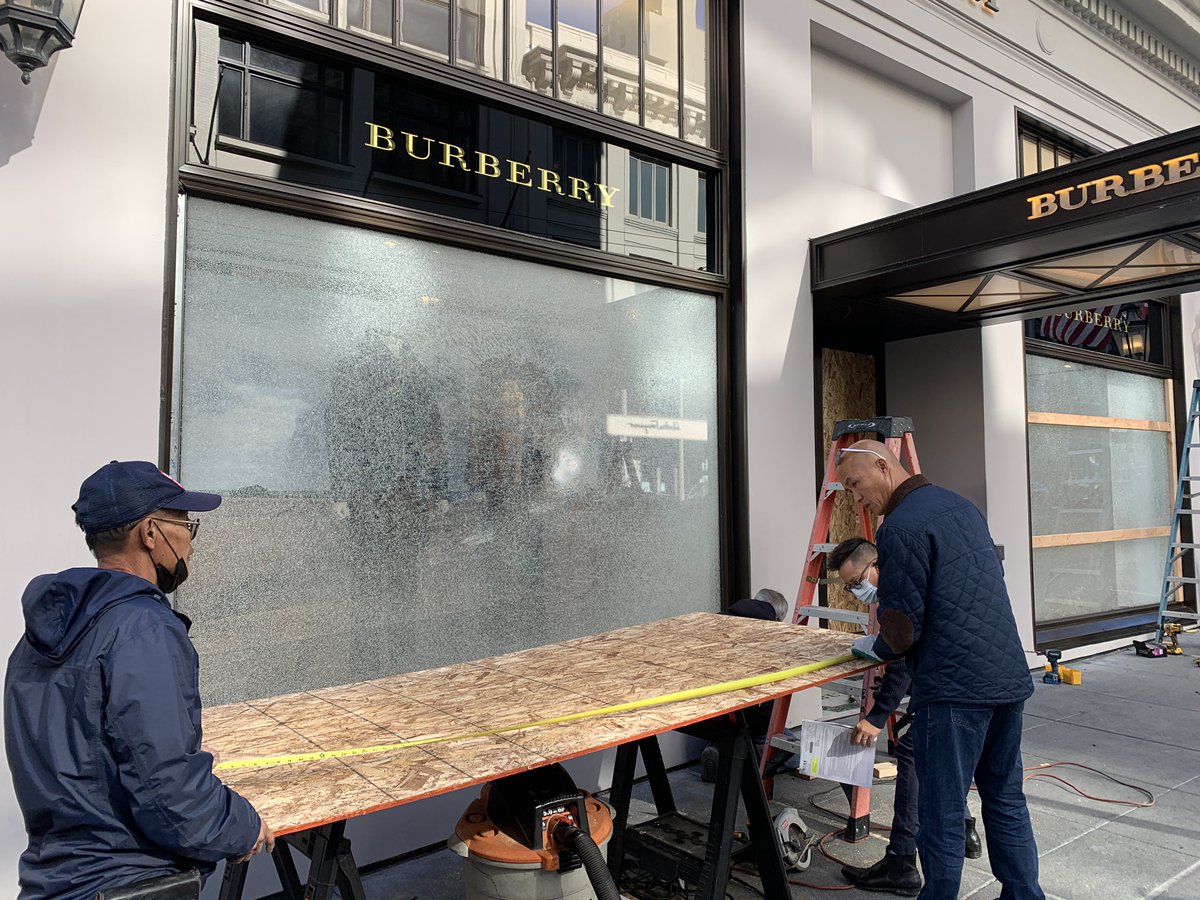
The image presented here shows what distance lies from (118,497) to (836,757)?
9.59 ft

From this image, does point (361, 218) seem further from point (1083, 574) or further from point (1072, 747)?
point (1083, 574)

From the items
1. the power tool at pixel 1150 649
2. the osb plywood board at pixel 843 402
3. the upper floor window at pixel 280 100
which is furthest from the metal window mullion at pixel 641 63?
the power tool at pixel 1150 649

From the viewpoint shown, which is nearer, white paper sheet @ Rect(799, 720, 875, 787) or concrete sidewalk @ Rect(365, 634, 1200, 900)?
white paper sheet @ Rect(799, 720, 875, 787)

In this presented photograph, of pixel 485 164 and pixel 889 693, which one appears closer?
pixel 889 693

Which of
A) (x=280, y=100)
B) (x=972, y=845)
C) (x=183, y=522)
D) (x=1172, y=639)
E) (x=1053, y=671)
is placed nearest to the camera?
(x=183, y=522)

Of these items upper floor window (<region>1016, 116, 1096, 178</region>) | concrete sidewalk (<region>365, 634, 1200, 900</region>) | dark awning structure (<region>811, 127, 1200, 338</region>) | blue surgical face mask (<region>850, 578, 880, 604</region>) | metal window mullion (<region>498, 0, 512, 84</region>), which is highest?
upper floor window (<region>1016, 116, 1096, 178</region>)

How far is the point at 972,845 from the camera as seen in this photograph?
424 cm

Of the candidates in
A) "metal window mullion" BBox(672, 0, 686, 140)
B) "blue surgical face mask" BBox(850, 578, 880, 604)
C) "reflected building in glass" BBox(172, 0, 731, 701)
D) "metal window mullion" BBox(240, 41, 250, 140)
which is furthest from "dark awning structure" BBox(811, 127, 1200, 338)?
"metal window mullion" BBox(240, 41, 250, 140)

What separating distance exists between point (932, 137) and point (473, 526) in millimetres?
6136

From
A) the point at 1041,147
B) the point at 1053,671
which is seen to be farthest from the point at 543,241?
the point at 1041,147

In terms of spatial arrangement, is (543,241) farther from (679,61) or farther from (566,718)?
(566,718)

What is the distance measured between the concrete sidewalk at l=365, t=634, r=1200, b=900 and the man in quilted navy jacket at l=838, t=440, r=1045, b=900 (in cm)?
80

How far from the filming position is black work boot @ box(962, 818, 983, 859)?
4223 millimetres

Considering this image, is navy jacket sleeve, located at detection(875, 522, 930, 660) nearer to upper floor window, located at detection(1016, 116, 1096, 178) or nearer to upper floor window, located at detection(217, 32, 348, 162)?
upper floor window, located at detection(217, 32, 348, 162)
